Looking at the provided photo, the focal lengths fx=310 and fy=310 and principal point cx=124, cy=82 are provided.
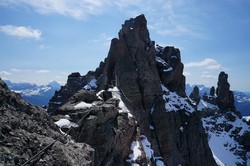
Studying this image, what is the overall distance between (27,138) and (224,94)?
182 metres

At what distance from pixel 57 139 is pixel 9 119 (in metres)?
3.11

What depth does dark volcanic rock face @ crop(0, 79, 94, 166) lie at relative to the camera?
12.8 metres

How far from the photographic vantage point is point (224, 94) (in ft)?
605

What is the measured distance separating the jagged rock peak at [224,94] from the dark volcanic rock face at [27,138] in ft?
574

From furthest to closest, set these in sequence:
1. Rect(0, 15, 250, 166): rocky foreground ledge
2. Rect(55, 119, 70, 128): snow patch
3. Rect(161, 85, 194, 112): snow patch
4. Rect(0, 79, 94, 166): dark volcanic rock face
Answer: Rect(161, 85, 194, 112): snow patch, Rect(55, 119, 70, 128): snow patch, Rect(0, 15, 250, 166): rocky foreground ledge, Rect(0, 79, 94, 166): dark volcanic rock face

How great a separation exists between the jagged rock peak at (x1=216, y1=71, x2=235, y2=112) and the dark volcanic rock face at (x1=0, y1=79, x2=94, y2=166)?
175105 mm

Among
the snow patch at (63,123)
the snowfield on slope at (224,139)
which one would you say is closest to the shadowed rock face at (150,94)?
A: the snow patch at (63,123)

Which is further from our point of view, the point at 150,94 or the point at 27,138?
the point at 150,94

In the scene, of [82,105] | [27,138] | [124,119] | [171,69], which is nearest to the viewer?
[27,138]

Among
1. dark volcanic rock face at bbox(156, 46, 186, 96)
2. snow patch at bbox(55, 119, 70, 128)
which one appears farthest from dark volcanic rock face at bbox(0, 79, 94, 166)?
dark volcanic rock face at bbox(156, 46, 186, 96)

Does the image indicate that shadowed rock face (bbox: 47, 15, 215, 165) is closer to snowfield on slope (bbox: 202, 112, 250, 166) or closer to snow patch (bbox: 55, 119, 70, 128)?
snow patch (bbox: 55, 119, 70, 128)

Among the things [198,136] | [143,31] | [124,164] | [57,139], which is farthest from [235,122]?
[57,139]

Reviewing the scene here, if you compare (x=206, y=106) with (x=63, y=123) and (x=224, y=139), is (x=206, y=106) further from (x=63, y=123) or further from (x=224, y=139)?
(x=63, y=123)

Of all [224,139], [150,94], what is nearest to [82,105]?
[150,94]
